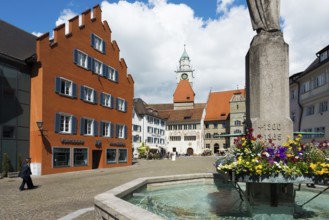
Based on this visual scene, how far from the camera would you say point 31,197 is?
14.0 metres

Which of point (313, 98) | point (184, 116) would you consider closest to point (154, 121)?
point (184, 116)

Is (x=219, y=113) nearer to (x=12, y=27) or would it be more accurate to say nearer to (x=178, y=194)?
(x=12, y=27)

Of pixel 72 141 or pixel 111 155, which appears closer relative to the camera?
pixel 72 141

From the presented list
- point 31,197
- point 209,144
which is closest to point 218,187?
point 31,197

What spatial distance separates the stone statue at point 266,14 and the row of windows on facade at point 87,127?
23.8 meters

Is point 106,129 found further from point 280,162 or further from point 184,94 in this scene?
point 184,94

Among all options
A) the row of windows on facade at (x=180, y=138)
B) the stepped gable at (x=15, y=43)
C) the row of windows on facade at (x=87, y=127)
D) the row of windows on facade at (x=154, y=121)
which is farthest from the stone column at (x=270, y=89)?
the row of windows on facade at (x=180, y=138)

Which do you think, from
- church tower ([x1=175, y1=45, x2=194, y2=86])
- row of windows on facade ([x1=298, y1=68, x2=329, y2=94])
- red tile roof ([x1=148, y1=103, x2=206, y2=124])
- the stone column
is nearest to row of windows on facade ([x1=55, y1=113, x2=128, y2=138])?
row of windows on facade ([x1=298, y1=68, x2=329, y2=94])

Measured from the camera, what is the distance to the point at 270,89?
7.48 m

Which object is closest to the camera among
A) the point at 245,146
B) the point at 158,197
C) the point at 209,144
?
the point at 245,146

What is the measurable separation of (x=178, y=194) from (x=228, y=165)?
3915 millimetres

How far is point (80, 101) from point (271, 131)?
1055 inches

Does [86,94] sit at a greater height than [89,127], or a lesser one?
greater

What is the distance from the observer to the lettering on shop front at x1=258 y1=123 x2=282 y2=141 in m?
7.35
